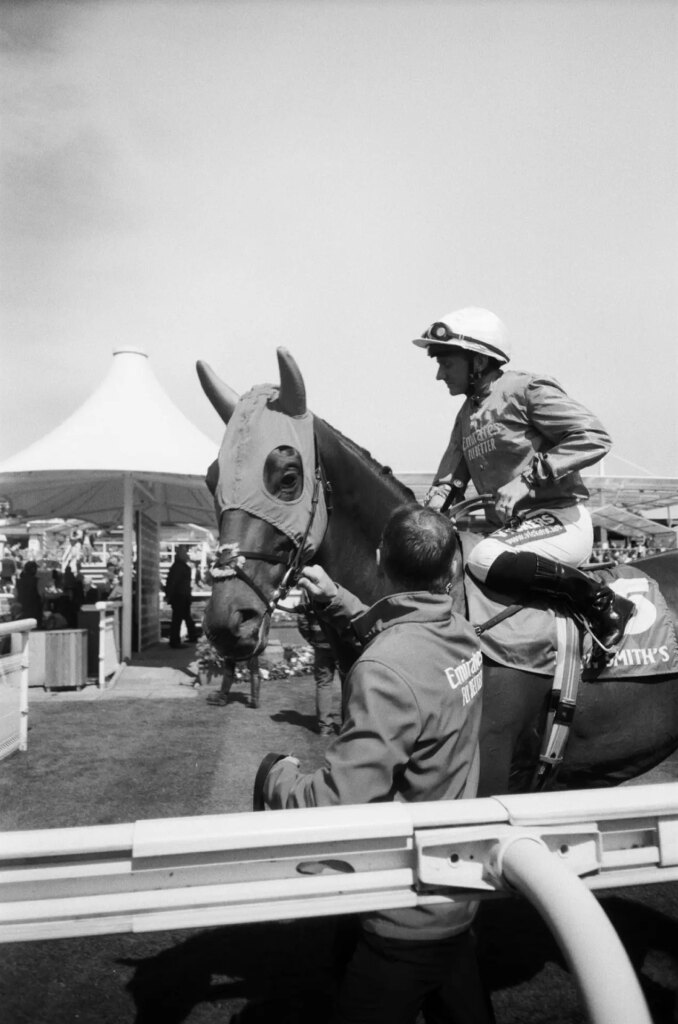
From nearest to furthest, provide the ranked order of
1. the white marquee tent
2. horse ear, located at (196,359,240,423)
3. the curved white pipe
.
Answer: the curved white pipe, horse ear, located at (196,359,240,423), the white marquee tent

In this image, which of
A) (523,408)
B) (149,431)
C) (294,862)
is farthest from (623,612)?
(149,431)

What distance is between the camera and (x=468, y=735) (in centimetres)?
178

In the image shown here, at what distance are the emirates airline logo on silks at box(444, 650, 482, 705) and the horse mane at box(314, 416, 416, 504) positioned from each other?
1.19 meters

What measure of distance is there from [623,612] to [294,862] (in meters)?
1.99

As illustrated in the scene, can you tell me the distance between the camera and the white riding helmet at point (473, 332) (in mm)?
2961

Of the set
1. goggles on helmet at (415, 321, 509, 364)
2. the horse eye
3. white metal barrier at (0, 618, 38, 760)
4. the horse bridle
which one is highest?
goggles on helmet at (415, 321, 509, 364)

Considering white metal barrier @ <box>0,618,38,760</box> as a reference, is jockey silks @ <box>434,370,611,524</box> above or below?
above

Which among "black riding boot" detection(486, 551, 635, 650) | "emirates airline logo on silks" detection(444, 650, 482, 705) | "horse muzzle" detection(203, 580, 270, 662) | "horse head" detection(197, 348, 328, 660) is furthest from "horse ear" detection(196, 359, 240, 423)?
"emirates airline logo on silks" detection(444, 650, 482, 705)

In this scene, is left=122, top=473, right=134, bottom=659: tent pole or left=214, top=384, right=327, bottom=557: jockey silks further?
left=122, top=473, right=134, bottom=659: tent pole

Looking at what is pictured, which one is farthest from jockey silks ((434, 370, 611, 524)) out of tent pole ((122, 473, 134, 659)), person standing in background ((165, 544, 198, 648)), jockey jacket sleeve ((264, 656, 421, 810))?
person standing in background ((165, 544, 198, 648))

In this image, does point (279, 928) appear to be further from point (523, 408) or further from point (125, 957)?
point (523, 408)

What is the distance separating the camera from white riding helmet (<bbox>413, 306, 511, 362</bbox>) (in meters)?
2.96

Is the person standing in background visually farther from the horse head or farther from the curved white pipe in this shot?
the curved white pipe

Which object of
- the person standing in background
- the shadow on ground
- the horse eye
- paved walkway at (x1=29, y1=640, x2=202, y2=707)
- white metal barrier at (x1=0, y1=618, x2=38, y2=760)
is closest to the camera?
the horse eye
